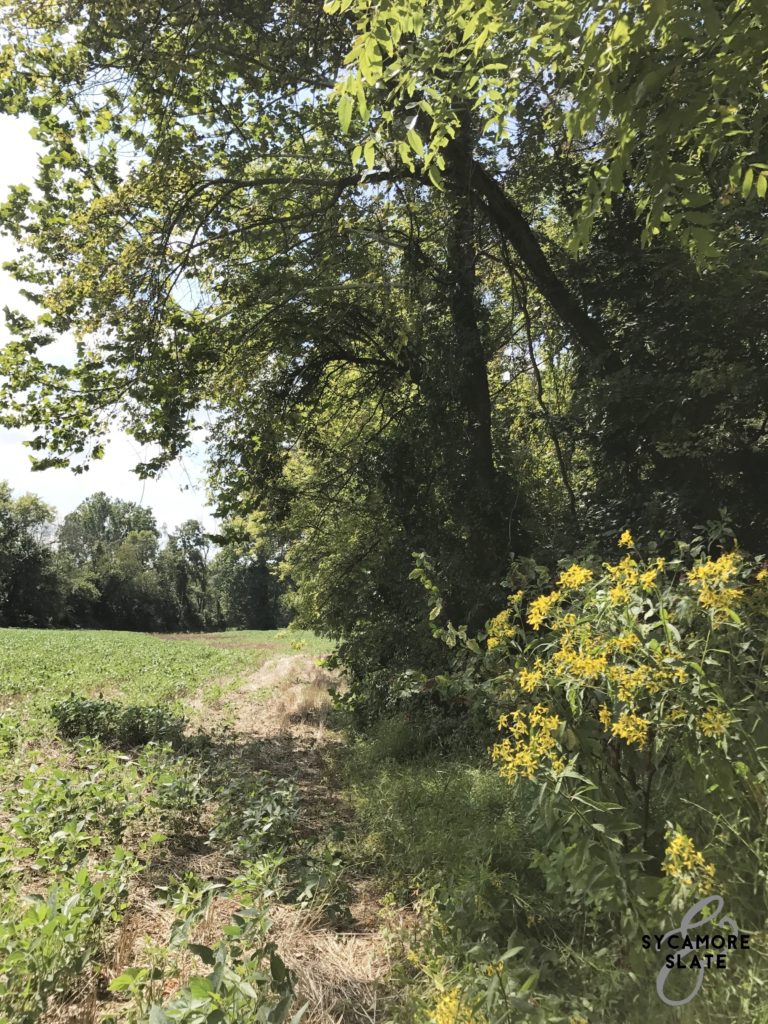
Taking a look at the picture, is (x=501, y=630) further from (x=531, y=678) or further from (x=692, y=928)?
(x=692, y=928)

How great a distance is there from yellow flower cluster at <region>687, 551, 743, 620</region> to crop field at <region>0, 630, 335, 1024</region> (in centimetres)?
196

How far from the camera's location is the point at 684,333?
16.4ft

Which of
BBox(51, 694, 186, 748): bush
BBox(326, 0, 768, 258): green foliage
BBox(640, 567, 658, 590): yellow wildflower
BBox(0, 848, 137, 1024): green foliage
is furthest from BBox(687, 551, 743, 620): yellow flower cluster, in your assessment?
BBox(51, 694, 186, 748): bush

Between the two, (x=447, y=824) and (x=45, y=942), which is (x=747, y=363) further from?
(x=45, y=942)

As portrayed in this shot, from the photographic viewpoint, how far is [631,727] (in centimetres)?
207

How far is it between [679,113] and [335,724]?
28.0 feet

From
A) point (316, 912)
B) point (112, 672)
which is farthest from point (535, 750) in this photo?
point (112, 672)

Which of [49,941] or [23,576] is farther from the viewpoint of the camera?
[23,576]

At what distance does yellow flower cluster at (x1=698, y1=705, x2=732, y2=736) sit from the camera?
1976 mm

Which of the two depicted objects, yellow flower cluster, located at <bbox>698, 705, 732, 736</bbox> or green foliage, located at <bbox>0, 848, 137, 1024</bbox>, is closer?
yellow flower cluster, located at <bbox>698, 705, 732, 736</bbox>

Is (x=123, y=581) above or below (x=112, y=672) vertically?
above

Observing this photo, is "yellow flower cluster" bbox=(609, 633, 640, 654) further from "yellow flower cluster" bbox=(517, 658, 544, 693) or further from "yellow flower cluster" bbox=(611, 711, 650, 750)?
"yellow flower cluster" bbox=(517, 658, 544, 693)

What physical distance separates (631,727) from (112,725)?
6.21 m

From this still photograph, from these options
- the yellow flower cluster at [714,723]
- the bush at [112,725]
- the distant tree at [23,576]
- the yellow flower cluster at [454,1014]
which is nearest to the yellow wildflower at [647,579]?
the yellow flower cluster at [714,723]
